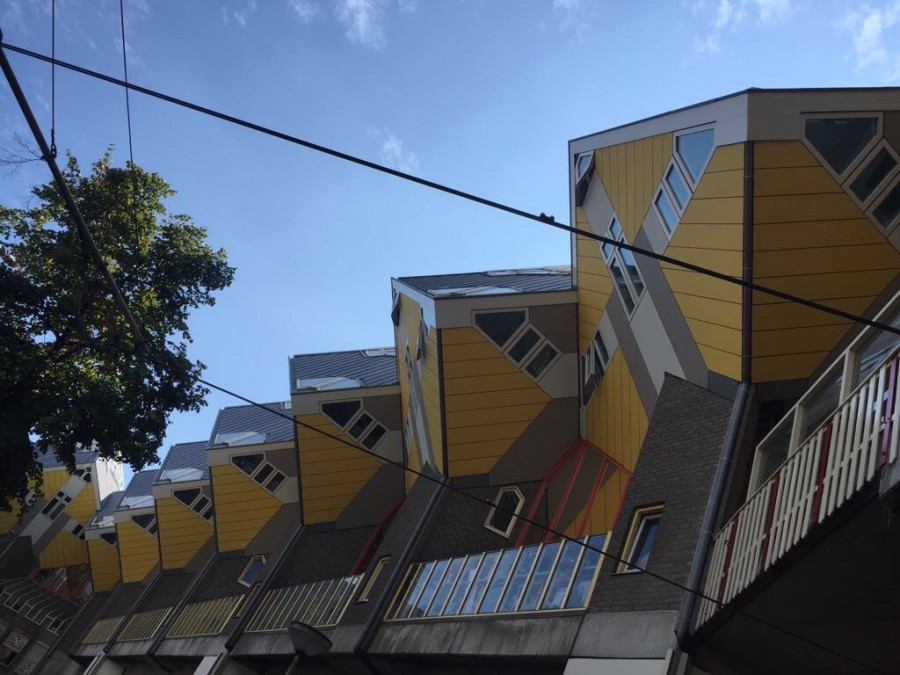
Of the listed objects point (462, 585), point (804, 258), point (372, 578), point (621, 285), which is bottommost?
point (462, 585)

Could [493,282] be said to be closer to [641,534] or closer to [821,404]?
[641,534]

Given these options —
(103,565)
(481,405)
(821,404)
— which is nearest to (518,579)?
(481,405)

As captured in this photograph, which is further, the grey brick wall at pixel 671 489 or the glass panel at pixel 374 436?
the glass panel at pixel 374 436

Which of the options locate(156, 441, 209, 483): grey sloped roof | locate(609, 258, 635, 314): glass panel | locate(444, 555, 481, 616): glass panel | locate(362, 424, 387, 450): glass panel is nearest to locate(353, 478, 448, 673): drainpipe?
locate(444, 555, 481, 616): glass panel

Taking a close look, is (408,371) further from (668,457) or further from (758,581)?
(758,581)

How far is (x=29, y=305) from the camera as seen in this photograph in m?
17.7

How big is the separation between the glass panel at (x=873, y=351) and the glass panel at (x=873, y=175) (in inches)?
156

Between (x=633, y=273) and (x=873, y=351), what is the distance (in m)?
6.77

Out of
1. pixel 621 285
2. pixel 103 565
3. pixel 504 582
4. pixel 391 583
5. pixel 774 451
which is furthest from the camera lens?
pixel 103 565

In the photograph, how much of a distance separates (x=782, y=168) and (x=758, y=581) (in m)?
5.19

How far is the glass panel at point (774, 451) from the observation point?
337 inches

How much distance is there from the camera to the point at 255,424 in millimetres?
Answer: 33000

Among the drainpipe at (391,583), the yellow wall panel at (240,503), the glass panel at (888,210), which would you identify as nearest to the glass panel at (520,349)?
the drainpipe at (391,583)

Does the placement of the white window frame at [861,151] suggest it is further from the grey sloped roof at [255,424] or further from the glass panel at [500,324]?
the grey sloped roof at [255,424]
